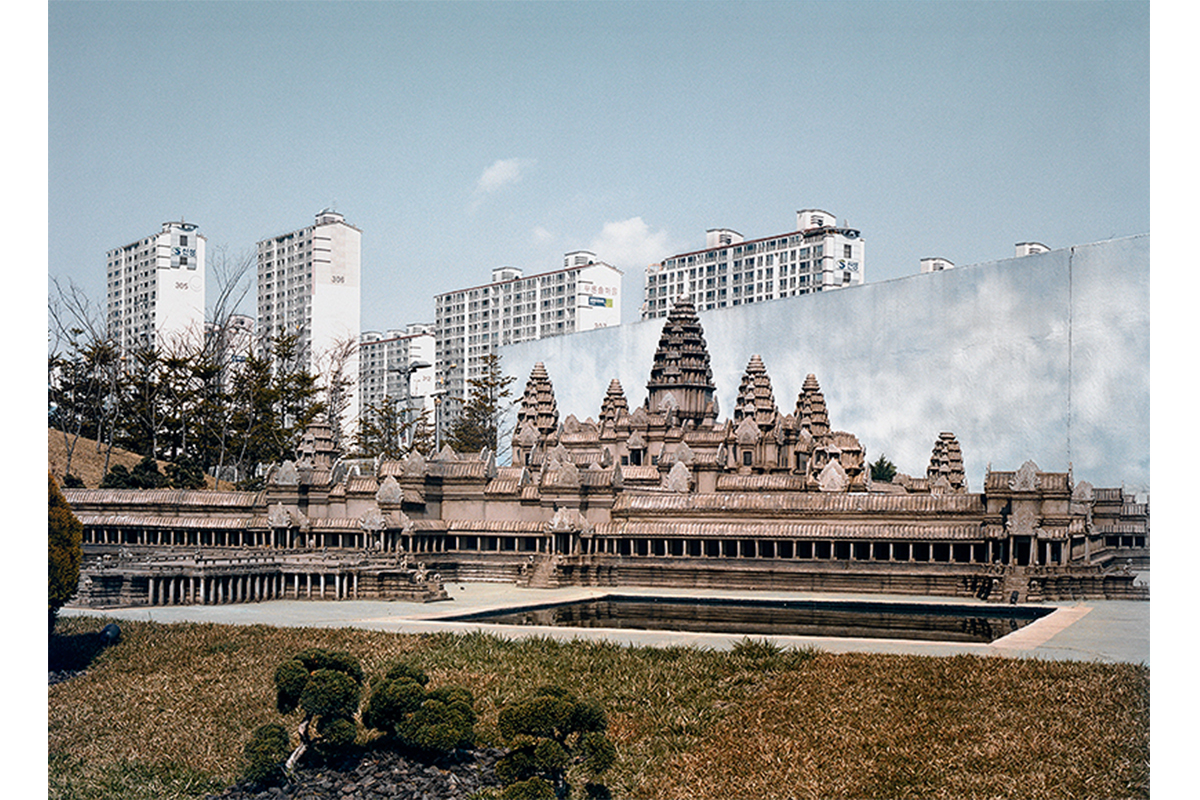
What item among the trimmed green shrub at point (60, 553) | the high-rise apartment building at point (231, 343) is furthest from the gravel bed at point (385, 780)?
the high-rise apartment building at point (231, 343)

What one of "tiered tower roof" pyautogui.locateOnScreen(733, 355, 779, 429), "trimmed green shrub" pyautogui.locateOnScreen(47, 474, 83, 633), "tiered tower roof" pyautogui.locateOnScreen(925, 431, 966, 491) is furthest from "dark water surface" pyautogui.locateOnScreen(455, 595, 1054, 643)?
"tiered tower roof" pyautogui.locateOnScreen(733, 355, 779, 429)

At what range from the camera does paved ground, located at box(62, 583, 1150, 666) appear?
20.3 metres

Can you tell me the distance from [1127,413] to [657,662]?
959 centimetres

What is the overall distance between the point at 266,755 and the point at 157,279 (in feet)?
50.7

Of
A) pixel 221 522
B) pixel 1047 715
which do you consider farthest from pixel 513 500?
pixel 1047 715

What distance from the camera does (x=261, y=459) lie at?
55125 millimetres

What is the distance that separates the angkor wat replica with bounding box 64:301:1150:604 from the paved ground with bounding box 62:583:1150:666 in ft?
3.68

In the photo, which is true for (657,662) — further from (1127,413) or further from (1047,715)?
(1127,413)

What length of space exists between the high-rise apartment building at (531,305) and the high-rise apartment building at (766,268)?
3830mm

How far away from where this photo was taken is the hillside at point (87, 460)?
46844 millimetres

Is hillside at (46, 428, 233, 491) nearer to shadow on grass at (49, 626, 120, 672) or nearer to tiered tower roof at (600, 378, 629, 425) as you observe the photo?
tiered tower roof at (600, 378, 629, 425)

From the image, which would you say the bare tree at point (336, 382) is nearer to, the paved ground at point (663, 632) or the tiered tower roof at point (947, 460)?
the paved ground at point (663, 632)

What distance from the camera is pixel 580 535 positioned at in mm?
36938

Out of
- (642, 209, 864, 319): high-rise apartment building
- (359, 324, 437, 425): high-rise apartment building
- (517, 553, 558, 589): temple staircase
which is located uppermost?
(642, 209, 864, 319): high-rise apartment building
